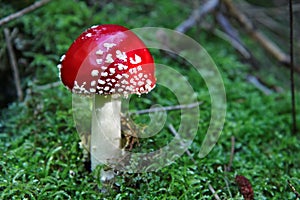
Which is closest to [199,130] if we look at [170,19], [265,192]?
[265,192]

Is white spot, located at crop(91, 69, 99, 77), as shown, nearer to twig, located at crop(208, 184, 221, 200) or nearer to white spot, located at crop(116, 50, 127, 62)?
white spot, located at crop(116, 50, 127, 62)

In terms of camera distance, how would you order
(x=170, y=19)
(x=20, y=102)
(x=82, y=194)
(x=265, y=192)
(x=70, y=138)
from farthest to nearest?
(x=170, y=19), (x=20, y=102), (x=70, y=138), (x=265, y=192), (x=82, y=194)

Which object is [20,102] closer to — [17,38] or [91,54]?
[17,38]

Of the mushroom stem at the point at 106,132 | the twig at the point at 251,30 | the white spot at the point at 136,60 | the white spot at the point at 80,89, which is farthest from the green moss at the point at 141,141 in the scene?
the white spot at the point at 136,60

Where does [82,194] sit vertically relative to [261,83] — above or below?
below

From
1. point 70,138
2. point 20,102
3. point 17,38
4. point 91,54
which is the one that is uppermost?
point 17,38
